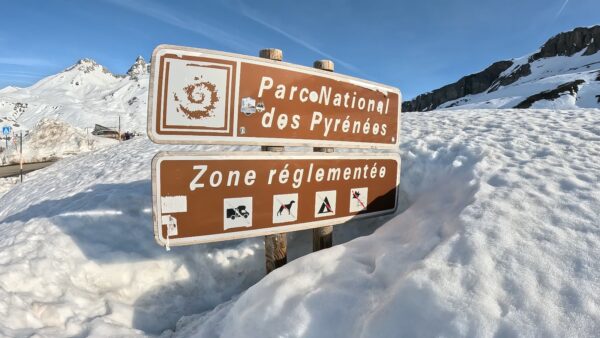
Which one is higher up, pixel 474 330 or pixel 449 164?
pixel 449 164

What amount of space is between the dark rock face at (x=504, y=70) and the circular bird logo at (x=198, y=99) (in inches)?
4805

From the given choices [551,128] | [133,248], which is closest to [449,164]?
[551,128]

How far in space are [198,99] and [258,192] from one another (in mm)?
956

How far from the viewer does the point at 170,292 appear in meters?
3.61

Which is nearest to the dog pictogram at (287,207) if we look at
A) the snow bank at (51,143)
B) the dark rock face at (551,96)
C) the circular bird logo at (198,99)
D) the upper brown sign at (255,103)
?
the upper brown sign at (255,103)

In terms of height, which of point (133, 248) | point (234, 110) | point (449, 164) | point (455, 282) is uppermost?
point (234, 110)

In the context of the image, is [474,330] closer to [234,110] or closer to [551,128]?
[234,110]

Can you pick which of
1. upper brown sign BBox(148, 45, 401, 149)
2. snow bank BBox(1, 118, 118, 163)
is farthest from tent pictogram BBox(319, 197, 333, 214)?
snow bank BBox(1, 118, 118, 163)

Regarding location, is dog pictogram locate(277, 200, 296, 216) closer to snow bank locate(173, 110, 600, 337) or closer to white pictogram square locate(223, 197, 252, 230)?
white pictogram square locate(223, 197, 252, 230)

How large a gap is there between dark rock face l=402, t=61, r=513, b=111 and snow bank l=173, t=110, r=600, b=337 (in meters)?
131

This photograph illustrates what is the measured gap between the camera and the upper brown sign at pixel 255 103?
2.62m

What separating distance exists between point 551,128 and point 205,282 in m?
5.58

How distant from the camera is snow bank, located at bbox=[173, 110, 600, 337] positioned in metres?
1.95

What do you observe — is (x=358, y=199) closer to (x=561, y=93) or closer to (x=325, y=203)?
(x=325, y=203)
